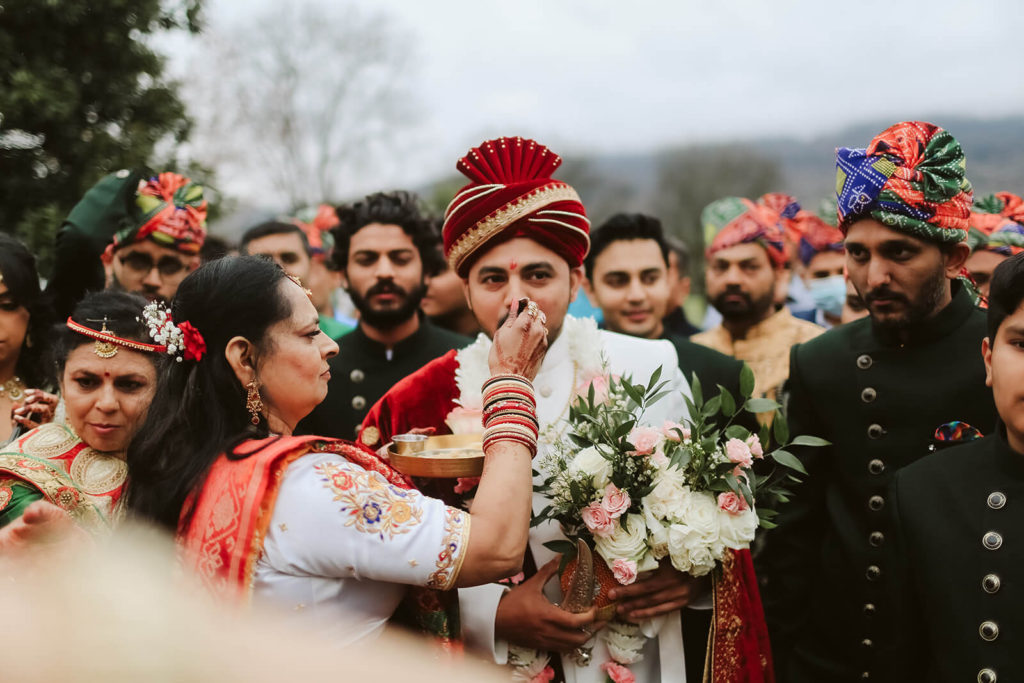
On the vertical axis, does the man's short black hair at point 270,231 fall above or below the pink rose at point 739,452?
above

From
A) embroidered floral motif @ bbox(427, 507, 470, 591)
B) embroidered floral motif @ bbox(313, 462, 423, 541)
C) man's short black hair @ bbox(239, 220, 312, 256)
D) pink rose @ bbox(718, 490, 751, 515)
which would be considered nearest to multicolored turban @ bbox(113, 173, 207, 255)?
man's short black hair @ bbox(239, 220, 312, 256)

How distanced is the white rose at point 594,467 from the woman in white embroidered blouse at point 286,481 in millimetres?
230

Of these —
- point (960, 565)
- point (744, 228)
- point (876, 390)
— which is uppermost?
point (744, 228)

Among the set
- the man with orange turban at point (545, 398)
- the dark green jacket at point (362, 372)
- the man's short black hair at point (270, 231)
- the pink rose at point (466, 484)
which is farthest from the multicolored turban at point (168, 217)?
the pink rose at point (466, 484)

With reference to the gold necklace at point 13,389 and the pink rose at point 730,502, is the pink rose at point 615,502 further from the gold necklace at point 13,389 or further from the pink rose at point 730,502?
the gold necklace at point 13,389

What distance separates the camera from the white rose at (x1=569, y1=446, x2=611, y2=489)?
8.68 feet

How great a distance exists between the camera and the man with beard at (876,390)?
3119 mm

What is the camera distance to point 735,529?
8.74 feet

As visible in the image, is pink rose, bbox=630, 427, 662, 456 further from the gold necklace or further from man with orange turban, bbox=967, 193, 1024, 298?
man with orange turban, bbox=967, 193, 1024, 298

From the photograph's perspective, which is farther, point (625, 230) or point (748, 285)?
point (748, 285)

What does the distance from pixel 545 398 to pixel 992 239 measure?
310cm

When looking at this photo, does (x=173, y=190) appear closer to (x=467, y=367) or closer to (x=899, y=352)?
(x=467, y=367)

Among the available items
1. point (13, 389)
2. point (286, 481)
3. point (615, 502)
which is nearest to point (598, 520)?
point (615, 502)

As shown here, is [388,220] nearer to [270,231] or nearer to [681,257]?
[270,231]
